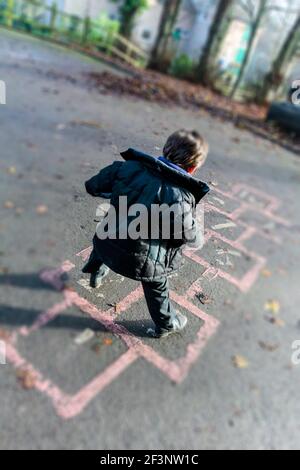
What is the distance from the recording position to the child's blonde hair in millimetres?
1129

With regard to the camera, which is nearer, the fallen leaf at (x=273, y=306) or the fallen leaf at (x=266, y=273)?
the fallen leaf at (x=273, y=306)

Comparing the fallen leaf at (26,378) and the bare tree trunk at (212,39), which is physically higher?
the bare tree trunk at (212,39)

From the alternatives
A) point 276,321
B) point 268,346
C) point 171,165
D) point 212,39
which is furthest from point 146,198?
point 212,39

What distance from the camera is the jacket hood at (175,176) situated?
1.09 m

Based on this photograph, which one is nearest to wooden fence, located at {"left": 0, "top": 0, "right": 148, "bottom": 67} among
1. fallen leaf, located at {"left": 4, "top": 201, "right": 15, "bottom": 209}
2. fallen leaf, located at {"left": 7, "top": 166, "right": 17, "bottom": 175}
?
fallen leaf, located at {"left": 7, "top": 166, "right": 17, "bottom": 175}

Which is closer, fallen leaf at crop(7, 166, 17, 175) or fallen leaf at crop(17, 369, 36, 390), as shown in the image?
fallen leaf at crop(17, 369, 36, 390)

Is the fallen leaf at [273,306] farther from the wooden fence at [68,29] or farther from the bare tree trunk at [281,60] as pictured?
the wooden fence at [68,29]

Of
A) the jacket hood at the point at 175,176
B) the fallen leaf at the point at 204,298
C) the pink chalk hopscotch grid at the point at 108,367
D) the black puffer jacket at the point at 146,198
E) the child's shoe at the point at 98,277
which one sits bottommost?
the pink chalk hopscotch grid at the point at 108,367

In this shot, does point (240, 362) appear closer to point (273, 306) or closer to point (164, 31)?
point (273, 306)

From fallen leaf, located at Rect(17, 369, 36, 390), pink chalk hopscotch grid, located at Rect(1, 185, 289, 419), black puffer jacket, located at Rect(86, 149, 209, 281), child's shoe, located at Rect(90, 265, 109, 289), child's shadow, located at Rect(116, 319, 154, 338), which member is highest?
black puffer jacket, located at Rect(86, 149, 209, 281)

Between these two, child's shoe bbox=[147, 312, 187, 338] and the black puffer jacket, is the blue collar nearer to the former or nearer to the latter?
the black puffer jacket

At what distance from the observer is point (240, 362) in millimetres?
3604

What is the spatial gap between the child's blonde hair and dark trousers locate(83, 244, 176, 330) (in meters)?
0.39

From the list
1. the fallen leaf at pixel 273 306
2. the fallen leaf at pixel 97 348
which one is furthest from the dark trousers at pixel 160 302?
the fallen leaf at pixel 273 306
